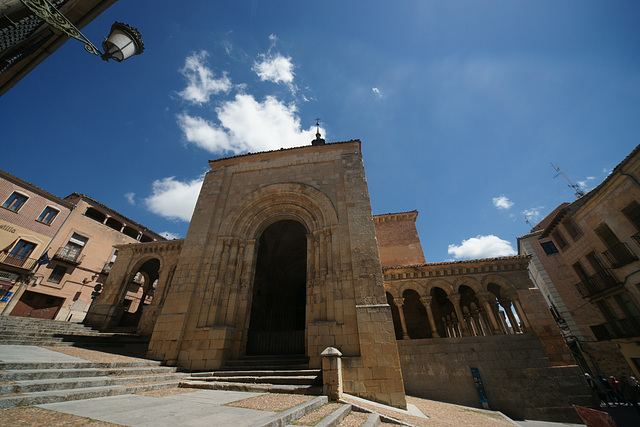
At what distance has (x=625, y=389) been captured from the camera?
10688 mm

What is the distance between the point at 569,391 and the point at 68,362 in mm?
13819

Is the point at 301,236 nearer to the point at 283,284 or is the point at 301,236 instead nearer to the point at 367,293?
the point at 283,284

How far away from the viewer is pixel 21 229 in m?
17.3

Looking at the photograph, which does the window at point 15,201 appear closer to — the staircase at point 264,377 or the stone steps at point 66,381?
the stone steps at point 66,381

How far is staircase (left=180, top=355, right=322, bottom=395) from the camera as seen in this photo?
498cm

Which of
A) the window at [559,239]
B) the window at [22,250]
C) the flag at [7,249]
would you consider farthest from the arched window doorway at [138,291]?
the window at [559,239]

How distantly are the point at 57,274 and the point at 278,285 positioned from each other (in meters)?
19.9

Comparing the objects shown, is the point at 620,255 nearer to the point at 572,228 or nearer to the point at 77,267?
the point at 572,228

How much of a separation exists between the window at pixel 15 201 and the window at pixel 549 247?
134ft

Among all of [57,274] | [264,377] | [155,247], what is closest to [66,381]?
[264,377]

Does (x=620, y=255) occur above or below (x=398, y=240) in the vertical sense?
below

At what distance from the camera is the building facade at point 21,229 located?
16281 millimetres

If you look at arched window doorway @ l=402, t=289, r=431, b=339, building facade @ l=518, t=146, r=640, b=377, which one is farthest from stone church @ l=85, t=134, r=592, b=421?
building facade @ l=518, t=146, r=640, b=377

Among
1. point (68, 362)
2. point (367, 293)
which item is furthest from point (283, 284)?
point (68, 362)
